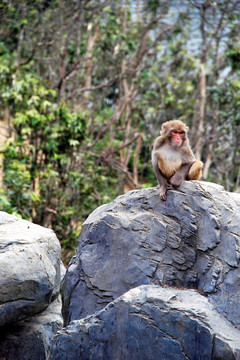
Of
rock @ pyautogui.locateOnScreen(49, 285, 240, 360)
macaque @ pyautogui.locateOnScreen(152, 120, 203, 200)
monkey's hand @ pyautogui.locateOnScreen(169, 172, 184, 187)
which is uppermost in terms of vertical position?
macaque @ pyautogui.locateOnScreen(152, 120, 203, 200)

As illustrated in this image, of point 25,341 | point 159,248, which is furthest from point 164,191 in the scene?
point 25,341

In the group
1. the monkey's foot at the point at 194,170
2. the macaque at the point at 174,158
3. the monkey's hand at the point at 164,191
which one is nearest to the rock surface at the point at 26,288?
the monkey's hand at the point at 164,191

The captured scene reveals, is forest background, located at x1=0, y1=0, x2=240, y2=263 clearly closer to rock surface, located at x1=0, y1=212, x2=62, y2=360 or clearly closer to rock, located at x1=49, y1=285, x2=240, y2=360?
rock surface, located at x1=0, y1=212, x2=62, y2=360

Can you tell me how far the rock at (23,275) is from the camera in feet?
16.2

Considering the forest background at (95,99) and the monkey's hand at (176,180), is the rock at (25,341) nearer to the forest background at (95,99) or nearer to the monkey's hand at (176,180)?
the monkey's hand at (176,180)

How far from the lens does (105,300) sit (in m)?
5.35

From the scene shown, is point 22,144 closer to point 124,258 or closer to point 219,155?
point 124,258

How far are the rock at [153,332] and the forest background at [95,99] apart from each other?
17.4 ft

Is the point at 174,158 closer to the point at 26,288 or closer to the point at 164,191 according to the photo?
the point at 164,191

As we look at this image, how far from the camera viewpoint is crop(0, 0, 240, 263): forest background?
35.2 ft

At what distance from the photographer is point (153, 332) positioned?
4.49 meters

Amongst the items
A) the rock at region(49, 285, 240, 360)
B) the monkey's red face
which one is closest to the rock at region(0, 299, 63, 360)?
the rock at region(49, 285, 240, 360)

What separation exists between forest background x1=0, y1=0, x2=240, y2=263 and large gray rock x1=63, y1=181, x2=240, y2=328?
14.5 ft

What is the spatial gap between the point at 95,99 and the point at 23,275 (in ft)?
33.1
